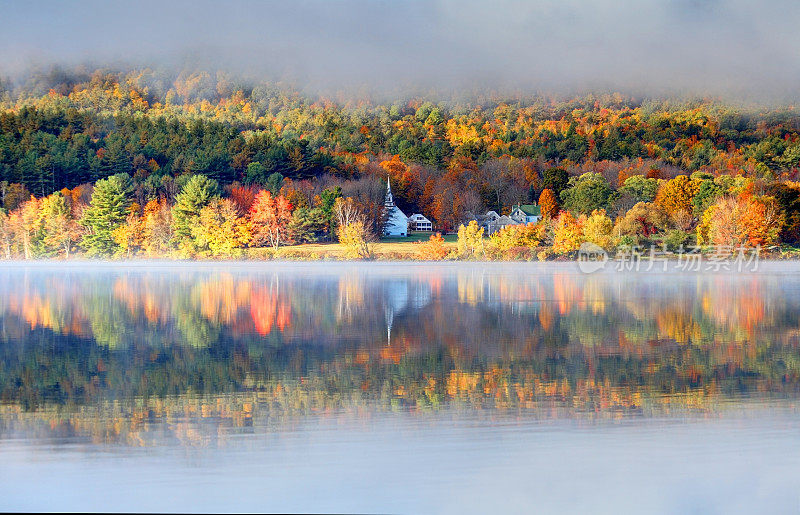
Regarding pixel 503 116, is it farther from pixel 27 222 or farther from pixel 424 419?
pixel 424 419

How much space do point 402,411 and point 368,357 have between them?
5.09 meters

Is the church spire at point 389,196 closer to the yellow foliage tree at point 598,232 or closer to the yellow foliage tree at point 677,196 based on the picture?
the yellow foliage tree at point 677,196

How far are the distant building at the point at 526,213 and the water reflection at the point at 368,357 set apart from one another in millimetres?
56706

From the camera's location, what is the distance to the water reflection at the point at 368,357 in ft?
37.8

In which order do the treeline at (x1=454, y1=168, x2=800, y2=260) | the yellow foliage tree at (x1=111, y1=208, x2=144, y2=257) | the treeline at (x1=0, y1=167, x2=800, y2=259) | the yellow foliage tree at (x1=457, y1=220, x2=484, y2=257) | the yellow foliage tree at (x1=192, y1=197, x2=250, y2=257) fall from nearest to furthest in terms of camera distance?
the treeline at (x1=454, y1=168, x2=800, y2=260), the treeline at (x1=0, y1=167, x2=800, y2=259), the yellow foliage tree at (x1=457, y1=220, x2=484, y2=257), the yellow foliage tree at (x1=192, y1=197, x2=250, y2=257), the yellow foliage tree at (x1=111, y1=208, x2=144, y2=257)

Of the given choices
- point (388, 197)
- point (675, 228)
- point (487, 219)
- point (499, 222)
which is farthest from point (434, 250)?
point (499, 222)

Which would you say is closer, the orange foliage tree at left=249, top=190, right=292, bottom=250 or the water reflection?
the water reflection

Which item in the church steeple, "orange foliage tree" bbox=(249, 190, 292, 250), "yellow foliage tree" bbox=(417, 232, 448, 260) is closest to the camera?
"yellow foliage tree" bbox=(417, 232, 448, 260)

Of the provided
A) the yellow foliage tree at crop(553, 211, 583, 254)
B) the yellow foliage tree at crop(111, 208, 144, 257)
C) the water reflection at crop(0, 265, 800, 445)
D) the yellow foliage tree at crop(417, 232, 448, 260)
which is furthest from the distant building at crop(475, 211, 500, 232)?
the water reflection at crop(0, 265, 800, 445)

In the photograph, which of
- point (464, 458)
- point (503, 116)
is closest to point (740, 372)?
→ point (464, 458)

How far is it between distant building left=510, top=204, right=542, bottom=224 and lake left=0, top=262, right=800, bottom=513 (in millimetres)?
64380

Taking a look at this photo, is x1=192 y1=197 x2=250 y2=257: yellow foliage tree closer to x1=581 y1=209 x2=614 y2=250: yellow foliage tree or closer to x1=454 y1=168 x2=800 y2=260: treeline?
x1=454 y1=168 x2=800 y2=260: treeline

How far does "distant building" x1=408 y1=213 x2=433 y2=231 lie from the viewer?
8788 centimetres

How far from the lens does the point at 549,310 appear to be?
2569 centimetres
